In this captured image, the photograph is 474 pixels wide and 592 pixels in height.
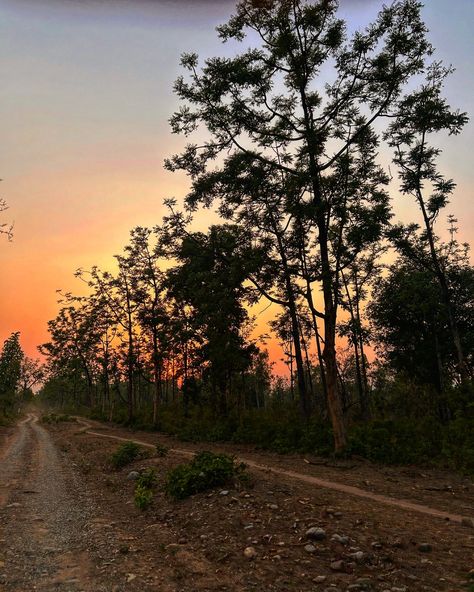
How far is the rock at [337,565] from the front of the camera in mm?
5383

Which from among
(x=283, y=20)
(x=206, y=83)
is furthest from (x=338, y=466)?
(x=283, y=20)

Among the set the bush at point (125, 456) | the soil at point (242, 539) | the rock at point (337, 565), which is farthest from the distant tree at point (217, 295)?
the rock at point (337, 565)

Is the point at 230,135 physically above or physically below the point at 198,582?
above

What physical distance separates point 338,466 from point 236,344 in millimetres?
14849

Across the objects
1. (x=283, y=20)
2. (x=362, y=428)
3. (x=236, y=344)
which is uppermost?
(x=283, y=20)

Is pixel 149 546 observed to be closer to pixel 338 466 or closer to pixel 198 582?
pixel 198 582

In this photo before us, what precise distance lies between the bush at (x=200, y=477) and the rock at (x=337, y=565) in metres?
4.38

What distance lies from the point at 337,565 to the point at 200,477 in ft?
15.3

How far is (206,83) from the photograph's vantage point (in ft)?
54.5

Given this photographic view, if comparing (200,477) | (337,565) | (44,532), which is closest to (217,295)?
(200,477)

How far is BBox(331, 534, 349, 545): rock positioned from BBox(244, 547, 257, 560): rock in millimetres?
1219

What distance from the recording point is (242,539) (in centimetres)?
663

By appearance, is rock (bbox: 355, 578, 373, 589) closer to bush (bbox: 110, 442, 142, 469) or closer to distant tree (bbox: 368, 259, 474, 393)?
bush (bbox: 110, 442, 142, 469)

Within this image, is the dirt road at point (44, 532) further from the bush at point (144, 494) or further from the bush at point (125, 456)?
the bush at point (125, 456)
